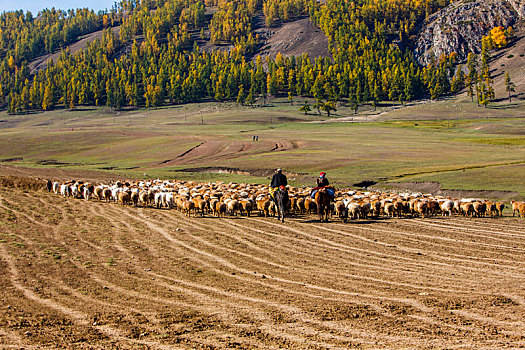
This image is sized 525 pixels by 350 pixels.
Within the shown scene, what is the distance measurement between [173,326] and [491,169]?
40071 millimetres

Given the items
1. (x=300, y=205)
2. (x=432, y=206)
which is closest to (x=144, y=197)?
(x=300, y=205)

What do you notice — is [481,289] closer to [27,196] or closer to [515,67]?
[27,196]

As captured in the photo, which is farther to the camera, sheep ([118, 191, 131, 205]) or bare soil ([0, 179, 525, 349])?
sheep ([118, 191, 131, 205])

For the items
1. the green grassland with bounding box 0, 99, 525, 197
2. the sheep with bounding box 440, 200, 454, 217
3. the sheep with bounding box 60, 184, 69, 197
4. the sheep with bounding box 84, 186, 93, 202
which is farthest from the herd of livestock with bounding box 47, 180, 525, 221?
the green grassland with bounding box 0, 99, 525, 197

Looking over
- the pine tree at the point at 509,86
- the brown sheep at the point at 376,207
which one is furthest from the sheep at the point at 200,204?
the pine tree at the point at 509,86

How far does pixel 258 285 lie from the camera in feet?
45.2

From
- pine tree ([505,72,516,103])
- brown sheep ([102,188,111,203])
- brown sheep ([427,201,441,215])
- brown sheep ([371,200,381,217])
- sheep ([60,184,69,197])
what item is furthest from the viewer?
pine tree ([505,72,516,103])

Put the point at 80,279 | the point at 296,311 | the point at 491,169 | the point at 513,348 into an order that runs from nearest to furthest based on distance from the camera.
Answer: the point at 513,348 < the point at 296,311 < the point at 80,279 < the point at 491,169

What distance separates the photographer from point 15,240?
18.8 m

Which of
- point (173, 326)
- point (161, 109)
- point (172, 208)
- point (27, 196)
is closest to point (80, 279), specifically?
point (173, 326)

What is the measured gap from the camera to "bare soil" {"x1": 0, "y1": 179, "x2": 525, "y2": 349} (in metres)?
9.66

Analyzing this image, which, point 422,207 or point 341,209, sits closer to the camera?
point 341,209

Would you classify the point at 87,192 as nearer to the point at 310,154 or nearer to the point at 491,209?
the point at 491,209

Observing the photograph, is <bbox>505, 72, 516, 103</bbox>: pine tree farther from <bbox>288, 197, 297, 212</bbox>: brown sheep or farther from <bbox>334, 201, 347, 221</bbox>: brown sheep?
→ <bbox>334, 201, 347, 221</bbox>: brown sheep
